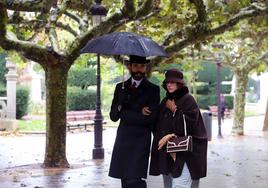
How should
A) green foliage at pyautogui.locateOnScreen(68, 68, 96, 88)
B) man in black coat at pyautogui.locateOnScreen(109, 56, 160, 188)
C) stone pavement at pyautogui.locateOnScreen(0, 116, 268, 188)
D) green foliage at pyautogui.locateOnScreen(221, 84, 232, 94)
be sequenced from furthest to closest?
green foliage at pyautogui.locateOnScreen(221, 84, 232, 94)
green foliage at pyautogui.locateOnScreen(68, 68, 96, 88)
stone pavement at pyautogui.locateOnScreen(0, 116, 268, 188)
man in black coat at pyautogui.locateOnScreen(109, 56, 160, 188)

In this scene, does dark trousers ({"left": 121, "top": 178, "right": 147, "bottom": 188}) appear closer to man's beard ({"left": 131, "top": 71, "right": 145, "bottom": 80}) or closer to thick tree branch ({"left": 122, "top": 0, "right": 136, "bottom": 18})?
man's beard ({"left": 131, "top": 71, "right": 145, "bottom": 80})

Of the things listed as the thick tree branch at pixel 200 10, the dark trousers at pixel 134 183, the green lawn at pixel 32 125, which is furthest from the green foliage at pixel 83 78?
the dark trousers at pixel 134 183


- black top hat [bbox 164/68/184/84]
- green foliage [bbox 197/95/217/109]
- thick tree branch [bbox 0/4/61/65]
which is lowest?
green foliage [bbox 197/95/217/109]

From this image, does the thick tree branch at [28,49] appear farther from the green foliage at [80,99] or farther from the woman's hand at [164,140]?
the green foliage at [80,99]

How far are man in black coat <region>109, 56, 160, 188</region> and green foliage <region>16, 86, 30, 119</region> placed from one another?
27.4 metres

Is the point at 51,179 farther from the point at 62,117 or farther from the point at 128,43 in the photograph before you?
the point at 128,43

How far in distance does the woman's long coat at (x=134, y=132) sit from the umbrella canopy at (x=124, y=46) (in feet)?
1.27

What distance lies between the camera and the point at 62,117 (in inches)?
479

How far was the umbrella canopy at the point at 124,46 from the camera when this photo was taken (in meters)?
6.20

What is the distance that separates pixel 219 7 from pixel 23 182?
6.26m

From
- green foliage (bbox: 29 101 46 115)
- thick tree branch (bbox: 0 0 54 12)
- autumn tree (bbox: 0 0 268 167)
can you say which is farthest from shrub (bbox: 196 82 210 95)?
thick tree branch (bbox: 0 0 54 12)

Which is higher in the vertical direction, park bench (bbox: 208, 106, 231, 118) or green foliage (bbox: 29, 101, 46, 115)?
green foliage (bbox: 29, 101, 46, 115)

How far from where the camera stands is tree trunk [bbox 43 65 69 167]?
11.9 metres

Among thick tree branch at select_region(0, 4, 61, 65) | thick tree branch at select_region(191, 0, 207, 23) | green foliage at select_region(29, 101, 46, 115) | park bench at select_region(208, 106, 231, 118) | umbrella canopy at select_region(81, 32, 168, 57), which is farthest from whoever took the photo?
park bench at select_region(208, 106, 231, 118)
